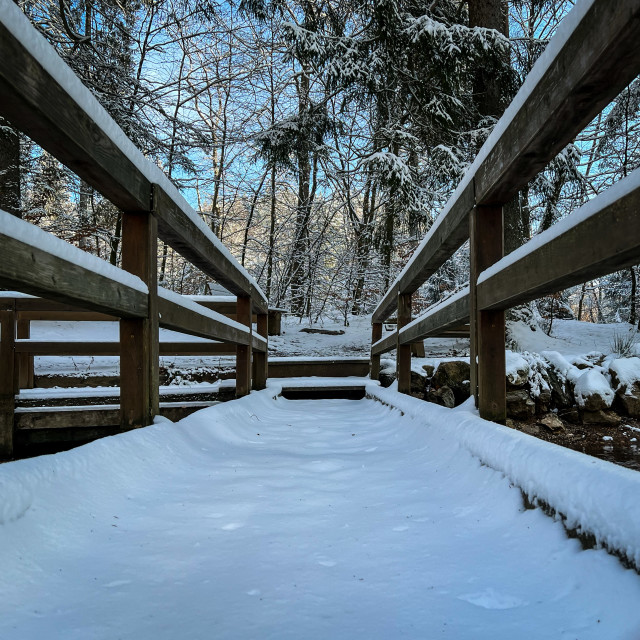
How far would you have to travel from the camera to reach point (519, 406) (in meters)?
4.66

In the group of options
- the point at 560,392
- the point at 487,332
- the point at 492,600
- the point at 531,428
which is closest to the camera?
the point at 492,600

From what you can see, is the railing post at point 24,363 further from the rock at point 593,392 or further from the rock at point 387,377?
the rock at point 593,392

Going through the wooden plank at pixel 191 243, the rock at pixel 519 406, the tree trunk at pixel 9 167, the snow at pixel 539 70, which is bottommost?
the rock at pixel 519 406

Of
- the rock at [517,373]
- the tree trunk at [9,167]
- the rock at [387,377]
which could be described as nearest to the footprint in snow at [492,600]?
the rock at [517,373]

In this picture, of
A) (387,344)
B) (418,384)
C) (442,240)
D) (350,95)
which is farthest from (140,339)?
(350,95)

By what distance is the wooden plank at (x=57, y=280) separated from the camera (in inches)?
36.7

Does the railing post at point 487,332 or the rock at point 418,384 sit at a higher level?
the railing post at point 487,332

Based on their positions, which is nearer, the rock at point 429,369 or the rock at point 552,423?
the rock at point 552,423

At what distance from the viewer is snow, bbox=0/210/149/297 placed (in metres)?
0.94

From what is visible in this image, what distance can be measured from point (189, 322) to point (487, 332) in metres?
1.35

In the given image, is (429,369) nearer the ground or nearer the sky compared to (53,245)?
nearer the ground

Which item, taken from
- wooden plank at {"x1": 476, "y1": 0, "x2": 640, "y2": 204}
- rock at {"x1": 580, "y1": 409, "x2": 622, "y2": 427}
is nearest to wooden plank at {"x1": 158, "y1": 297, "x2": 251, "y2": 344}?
wooden plank at {"x1": 476, "y1": 0, "x2": 640, "y2": 204}

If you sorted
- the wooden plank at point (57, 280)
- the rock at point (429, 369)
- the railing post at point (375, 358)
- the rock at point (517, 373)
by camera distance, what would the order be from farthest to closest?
the railing post at point (375, 358), the rock at point (429, 369), the rock at point (517, 373), the wooden plank at point (57, 280)

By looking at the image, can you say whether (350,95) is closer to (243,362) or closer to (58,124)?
(243,362)
